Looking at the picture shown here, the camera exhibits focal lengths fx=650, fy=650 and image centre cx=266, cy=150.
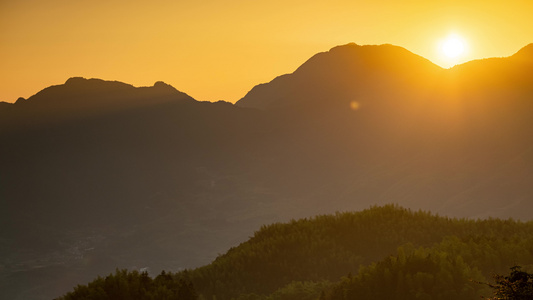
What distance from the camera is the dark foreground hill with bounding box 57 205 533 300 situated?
1847cm

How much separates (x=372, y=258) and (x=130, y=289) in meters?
12.9

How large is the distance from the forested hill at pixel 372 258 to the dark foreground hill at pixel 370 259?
31 millimetres

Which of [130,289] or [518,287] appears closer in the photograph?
[518,287]

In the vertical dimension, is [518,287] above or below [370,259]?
above

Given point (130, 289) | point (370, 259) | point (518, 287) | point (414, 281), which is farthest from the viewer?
point (370, 259)

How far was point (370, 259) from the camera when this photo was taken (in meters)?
27.6

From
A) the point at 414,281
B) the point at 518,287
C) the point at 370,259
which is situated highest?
the point at 518,287

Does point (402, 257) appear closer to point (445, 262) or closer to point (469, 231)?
point (445, 262)

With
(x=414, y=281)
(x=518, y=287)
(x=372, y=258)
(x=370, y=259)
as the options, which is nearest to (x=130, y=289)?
(x=414, y=281)

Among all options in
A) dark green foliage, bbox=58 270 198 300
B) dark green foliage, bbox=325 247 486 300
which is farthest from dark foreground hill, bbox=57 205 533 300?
dark green foliage, bbox=58 270 198 300

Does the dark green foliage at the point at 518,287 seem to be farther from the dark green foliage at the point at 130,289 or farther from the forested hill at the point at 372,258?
the dark green foliage at the point at 130,289

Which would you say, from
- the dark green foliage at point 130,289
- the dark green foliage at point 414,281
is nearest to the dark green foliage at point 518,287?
the dark green foliage at point 414,281

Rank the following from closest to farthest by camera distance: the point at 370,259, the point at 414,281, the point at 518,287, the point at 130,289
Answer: the point at 518,287 → the point at 130,289 → the point at 414,281 → the point at 370,259

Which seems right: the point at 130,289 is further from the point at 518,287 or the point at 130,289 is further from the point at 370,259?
the point at 370,259
